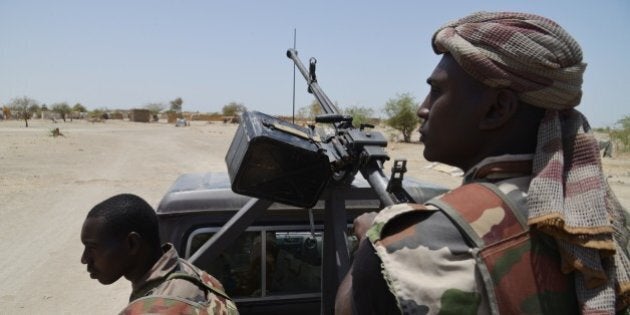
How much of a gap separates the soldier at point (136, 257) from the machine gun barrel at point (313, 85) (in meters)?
1.45

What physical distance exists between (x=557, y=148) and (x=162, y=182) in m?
13.3

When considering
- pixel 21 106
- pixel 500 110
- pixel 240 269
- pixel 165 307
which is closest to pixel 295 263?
pixel 240 269

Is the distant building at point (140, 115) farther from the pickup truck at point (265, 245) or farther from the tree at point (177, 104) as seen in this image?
the pickup truck at point (265, 245)

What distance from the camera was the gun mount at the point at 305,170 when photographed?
7.36 ft

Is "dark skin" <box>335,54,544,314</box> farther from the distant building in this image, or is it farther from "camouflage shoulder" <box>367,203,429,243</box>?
the distant building

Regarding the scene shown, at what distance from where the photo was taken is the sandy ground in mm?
5809

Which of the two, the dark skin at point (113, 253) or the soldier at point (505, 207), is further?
the dark skin at point (113, 253)

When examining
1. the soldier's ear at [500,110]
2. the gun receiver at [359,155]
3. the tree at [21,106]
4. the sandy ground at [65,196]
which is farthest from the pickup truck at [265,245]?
the tree at [21,106]

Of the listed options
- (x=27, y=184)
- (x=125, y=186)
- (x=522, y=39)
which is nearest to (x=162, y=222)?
(x=522, y=39)

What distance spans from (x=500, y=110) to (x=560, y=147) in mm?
172

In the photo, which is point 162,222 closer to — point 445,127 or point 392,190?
point 392,190

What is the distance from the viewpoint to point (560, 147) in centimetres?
111

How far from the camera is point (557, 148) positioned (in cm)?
111

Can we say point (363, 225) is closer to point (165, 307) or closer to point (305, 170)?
point (165, 307)
